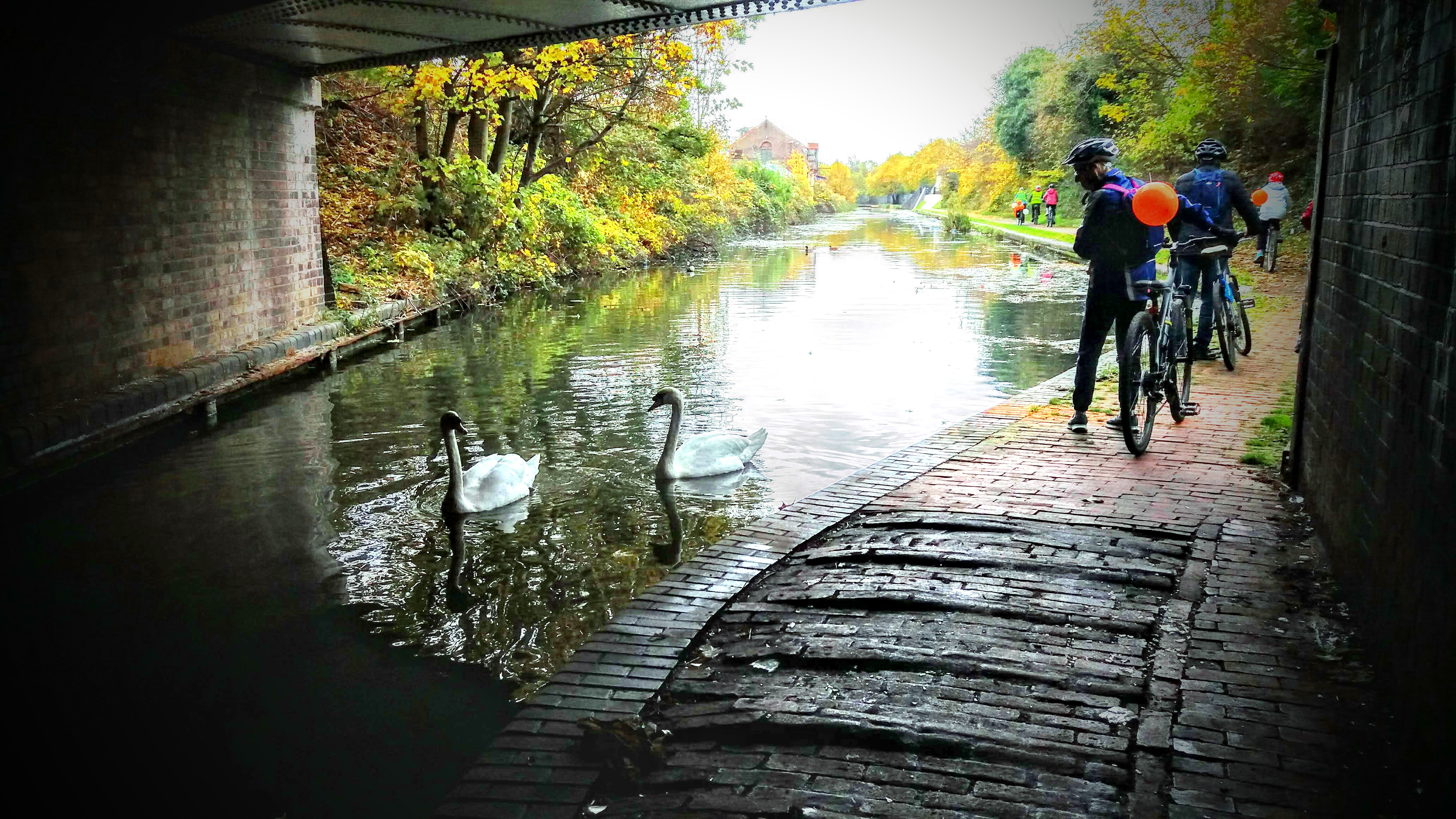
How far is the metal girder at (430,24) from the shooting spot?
36.2ft

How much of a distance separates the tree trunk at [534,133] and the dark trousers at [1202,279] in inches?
699

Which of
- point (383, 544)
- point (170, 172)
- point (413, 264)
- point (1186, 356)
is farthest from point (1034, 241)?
point (383, 544)

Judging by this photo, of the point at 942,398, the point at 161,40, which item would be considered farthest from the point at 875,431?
the point at 161,40

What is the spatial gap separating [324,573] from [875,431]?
4.90 meters

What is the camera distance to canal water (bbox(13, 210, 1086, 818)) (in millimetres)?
4422

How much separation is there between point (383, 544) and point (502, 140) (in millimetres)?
19393

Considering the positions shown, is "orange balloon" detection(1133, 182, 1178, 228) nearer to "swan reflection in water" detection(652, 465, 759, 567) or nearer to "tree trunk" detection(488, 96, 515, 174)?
"swan reflection in water" detection(652, 465, 759, 567)

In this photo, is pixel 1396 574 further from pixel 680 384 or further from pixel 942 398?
pixel 680 384

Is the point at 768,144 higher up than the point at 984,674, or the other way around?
the point at 768,144

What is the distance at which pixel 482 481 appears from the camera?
7.54m

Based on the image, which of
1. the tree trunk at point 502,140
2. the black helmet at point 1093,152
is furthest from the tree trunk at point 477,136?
the black helmet at point 1093,152

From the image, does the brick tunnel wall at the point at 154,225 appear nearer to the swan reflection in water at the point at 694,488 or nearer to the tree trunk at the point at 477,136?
the swan reflection in water at the point at 694,488

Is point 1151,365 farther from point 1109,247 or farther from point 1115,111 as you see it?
point 1115,111

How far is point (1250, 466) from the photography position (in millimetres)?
7176
